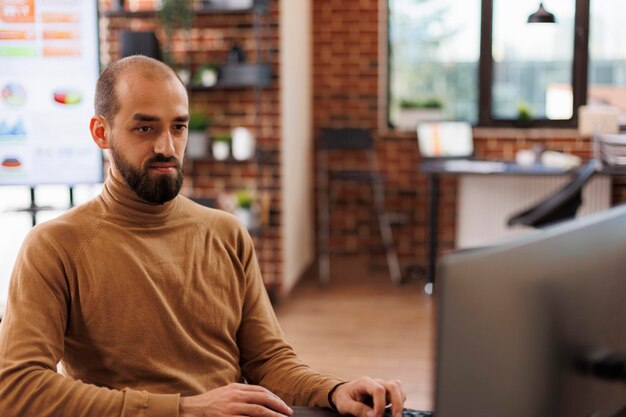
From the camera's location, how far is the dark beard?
66.1 inches

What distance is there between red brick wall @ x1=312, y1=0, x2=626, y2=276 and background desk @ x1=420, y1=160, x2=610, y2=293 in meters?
0.31

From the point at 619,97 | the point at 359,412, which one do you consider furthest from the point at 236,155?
the point at 359,412

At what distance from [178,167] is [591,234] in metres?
0.89

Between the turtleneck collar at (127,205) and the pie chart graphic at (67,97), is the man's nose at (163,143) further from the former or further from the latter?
the pie chart graphic at (67,97)

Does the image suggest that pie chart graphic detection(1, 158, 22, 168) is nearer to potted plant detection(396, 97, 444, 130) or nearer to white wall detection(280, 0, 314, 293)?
white wall detection(280, 0, 314, 293)

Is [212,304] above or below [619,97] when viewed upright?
below

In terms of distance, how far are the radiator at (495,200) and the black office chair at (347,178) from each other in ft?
2.08

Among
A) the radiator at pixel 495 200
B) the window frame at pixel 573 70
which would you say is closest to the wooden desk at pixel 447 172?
the radiator at pixel 495 200

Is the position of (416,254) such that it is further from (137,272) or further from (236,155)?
(137,272)

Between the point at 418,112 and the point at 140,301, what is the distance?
5.41 meters

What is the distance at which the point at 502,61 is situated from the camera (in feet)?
22.9

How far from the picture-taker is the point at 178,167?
1696 millimetres

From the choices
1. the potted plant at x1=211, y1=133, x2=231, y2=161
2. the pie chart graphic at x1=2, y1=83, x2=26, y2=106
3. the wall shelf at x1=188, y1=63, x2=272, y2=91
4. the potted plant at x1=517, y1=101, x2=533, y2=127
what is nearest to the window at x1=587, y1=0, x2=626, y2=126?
the potted plant at x1=517, y1=101, x2=533, y2=127

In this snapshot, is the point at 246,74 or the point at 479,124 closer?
the point at 246,74
